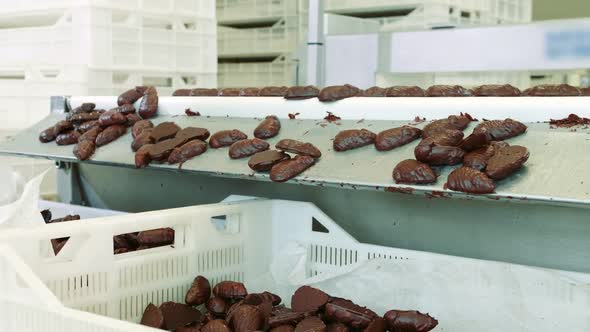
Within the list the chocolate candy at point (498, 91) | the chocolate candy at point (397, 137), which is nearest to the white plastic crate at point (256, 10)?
the chocolate candy at point (498, 91)

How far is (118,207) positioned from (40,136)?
13.4 inches

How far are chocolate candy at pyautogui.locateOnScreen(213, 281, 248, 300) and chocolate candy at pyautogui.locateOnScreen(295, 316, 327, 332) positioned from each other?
22 cm

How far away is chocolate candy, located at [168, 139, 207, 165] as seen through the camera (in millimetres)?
1802

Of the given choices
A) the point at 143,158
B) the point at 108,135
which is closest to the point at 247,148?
the point at 143,158

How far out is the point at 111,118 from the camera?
2.16m

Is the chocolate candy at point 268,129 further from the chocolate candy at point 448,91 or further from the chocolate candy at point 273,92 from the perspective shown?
the chocolate candy at point 448,91

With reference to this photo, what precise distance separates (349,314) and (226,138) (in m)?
0.58

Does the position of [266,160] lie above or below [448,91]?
below

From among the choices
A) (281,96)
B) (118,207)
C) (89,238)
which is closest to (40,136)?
(118,207)

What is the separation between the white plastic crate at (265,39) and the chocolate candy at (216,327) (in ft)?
12.4

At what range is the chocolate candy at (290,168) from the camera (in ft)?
5.08

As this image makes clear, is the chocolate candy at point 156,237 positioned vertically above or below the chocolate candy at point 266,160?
below

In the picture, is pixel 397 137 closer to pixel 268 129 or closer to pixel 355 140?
pixel 355 140

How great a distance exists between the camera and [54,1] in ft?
11.4
